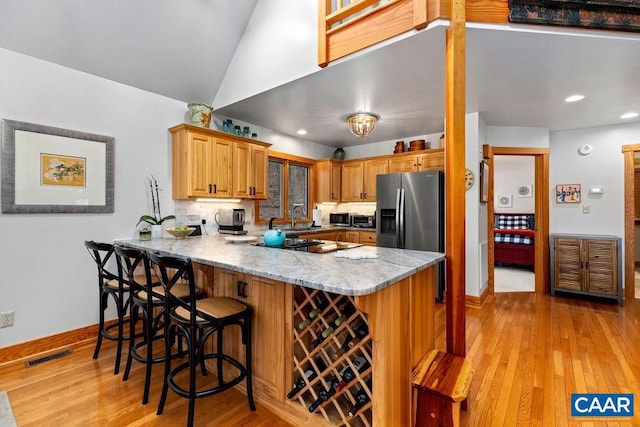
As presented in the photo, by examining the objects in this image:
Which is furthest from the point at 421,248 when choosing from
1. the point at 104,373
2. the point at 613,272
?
the point at 104,373

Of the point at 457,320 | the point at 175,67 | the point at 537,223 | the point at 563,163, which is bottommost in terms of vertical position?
the point at 457,320

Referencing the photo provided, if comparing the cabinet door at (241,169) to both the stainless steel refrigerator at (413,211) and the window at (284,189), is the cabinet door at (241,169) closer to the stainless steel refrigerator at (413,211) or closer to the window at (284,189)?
the window at (284,189)

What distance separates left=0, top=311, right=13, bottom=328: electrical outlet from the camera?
8.02ft

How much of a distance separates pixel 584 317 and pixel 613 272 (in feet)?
3.36

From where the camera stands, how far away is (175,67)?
10.4 feet

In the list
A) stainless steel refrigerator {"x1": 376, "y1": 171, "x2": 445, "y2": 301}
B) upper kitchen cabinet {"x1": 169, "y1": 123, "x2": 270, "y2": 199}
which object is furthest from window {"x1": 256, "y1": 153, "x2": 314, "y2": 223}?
stainless steel refrigerator {"x1": 376, "y1": 171, "x2": 445, "y2": 301}

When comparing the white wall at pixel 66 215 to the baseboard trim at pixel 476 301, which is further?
the baseboard trim at pixel 476 301

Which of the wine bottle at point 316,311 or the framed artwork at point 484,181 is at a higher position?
the framed artwork at point 484,181

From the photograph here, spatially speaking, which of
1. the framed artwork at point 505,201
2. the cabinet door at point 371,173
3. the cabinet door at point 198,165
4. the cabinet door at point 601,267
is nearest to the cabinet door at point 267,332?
the cabinet door at point 198,165

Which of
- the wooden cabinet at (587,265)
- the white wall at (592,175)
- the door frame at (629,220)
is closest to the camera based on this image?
the wooden cabinet at (587,265)

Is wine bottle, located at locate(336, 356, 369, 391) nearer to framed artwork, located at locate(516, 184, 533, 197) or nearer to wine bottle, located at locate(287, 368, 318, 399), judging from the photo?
wine bottle, located at locate(287, 368, 318, 399)

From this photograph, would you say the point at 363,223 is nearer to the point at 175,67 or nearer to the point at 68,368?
the point at 175,67

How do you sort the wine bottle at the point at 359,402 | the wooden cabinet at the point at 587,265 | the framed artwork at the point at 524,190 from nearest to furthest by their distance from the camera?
1. the wine bottle at the point at 359,402
2. the wooden cabinet at the point at 587,265
3. the framed artwork at the point at 524,190

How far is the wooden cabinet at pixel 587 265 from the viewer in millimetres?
3980
